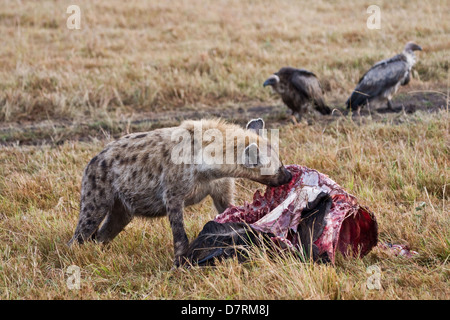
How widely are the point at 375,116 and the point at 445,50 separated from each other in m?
4.00

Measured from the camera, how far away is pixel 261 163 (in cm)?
379

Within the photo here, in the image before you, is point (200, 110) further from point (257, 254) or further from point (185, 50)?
point (257, 254)

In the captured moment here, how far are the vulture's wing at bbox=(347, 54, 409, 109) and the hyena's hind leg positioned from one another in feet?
16.0

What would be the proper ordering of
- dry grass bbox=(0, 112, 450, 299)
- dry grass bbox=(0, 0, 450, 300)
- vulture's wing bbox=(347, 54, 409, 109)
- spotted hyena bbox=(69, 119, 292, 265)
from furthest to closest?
vulture's wing bbox=(347, 54, 409, 109)
spotted hyena bbox=(69, 119, 292, 265)
dry grass bbox=(0, 0, 450, 300)
dry grass bbox=(0, 112, 450, 299)

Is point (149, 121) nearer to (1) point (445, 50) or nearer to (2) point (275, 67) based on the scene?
(2) point (275, 67)

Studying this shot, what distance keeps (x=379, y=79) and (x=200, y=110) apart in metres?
2.71

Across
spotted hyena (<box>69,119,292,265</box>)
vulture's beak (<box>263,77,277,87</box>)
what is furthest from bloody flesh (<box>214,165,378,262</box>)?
vulture's beak (<box>263,77,277,87</box>)

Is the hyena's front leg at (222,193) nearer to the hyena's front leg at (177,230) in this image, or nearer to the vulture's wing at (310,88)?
the hyena's front leg at (177,230)

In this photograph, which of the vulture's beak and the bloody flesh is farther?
the vulture's beak

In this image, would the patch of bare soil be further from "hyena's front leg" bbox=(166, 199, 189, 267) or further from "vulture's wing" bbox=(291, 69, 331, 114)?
"hyena's front leg" bbox=(166, 199, 189, 267)

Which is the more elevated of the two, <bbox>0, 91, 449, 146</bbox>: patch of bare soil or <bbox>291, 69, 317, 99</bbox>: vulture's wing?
<bbox>291, 69, 317, 99</bbox>: vulture's wing

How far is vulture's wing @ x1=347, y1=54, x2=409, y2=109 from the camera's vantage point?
838 cm

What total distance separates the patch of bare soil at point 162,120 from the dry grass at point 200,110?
87 mm
